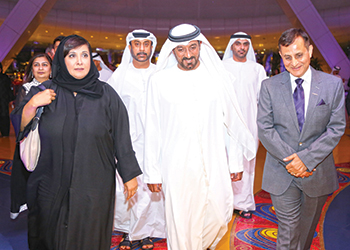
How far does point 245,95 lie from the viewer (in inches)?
148

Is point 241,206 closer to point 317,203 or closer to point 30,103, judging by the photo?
point 317,203

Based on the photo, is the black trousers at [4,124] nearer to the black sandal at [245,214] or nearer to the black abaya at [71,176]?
the black sandal at [245,214]

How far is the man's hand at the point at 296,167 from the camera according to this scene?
2.15 m

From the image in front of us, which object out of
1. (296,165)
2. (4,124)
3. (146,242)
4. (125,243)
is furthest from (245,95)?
(4,124)

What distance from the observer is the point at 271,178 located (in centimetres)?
232

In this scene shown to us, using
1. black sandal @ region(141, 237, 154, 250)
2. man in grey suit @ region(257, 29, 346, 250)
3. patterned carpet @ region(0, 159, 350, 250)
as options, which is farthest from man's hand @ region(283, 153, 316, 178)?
black sandal @ region(141, 237, 154, 250)

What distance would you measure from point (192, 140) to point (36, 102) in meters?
1.01

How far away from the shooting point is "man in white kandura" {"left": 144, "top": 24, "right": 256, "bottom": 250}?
2.38m

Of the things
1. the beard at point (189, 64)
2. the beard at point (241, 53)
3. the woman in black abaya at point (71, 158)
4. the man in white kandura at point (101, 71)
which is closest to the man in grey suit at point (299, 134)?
the beard at point (189, 64)

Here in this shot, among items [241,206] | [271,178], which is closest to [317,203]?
[271,178]

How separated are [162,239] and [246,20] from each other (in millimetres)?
11500

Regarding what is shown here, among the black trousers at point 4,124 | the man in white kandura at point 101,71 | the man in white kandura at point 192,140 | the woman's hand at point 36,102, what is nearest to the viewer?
the woman's hand at point 36,102

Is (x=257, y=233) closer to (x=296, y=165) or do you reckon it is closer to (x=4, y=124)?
(x=296, y=165)

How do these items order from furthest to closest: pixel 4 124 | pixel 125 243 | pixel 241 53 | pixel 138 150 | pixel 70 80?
1. pixel 4 124
2. pixel 241 53
3. pixel 138 150
4. pixel 125 243
5. pixel 70 80
